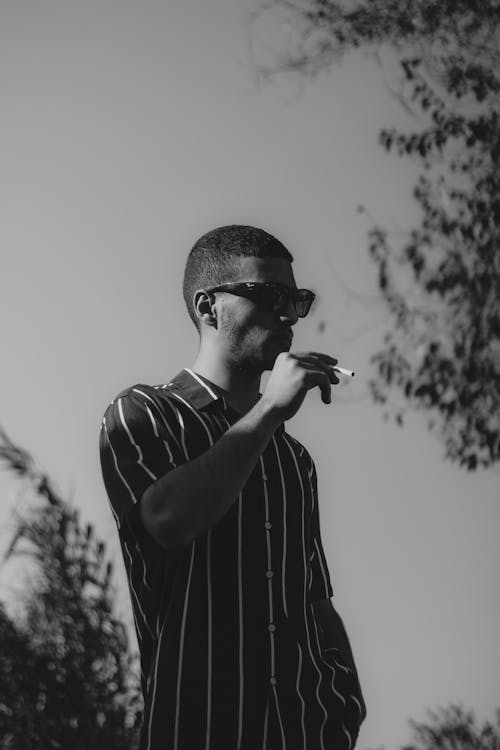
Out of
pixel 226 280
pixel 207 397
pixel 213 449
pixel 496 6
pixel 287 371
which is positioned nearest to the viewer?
pixel 213 449

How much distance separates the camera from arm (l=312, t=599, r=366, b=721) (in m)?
2.53

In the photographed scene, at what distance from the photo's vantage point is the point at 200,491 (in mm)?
2023

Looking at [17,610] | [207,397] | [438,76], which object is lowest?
[17,610]

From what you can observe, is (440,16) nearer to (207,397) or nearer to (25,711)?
(207,397)

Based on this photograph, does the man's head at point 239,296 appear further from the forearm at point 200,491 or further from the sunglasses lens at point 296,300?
the forearm at point 200,491

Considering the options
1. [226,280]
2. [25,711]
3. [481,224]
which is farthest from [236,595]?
[481,224]

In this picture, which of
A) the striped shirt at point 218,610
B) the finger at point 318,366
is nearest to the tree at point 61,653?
the striped shirt at point 218,610

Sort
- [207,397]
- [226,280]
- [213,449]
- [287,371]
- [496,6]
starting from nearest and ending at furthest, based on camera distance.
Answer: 1. [213,449]
2. [287,371]
3. [207,397]
4. [226,280]
5. [496,6]

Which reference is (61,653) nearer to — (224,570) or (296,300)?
(224,570)

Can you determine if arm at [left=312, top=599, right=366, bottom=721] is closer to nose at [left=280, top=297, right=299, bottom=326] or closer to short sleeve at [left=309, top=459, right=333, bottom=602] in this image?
short sleeve at [left=309, top=459, right=333, bottom=602]

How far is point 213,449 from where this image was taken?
210cm

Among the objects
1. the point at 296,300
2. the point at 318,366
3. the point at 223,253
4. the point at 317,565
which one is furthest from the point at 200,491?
the point at 223,253

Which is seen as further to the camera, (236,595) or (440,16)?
(440,16)

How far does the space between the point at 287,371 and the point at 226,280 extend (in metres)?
0.64
